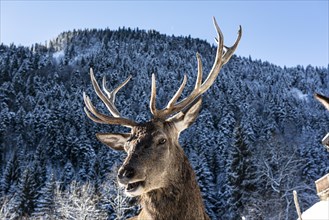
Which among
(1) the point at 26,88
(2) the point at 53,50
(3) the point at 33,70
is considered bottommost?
(1) the point at 26,88

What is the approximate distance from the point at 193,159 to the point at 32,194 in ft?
55.7

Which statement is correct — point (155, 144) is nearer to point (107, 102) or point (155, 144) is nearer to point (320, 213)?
point (107, 102)

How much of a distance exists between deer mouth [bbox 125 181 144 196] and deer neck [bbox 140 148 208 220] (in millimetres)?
223

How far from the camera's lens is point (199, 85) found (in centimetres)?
525

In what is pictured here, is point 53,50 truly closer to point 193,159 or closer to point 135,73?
point 135,73

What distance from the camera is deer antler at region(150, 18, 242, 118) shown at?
4918 millimetres

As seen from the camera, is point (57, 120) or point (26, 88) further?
point (26, 88)

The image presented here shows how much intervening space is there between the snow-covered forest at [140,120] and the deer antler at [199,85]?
651cm

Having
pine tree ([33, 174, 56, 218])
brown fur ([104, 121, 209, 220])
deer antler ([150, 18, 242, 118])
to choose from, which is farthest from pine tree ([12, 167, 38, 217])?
brown fur ([104, 121, 209, 220])

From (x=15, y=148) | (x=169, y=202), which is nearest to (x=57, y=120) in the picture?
(x=15, y=148)

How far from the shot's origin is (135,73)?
150 meters

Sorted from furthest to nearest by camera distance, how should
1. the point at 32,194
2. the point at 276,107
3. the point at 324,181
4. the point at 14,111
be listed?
the point at 14,111 → the point at 276,107 → the point at 32,194 → the point at 324,181

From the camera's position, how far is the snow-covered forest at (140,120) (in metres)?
37.8

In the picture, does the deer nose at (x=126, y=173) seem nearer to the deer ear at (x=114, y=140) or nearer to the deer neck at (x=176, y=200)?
the deer neck at (x=176, y=200)
